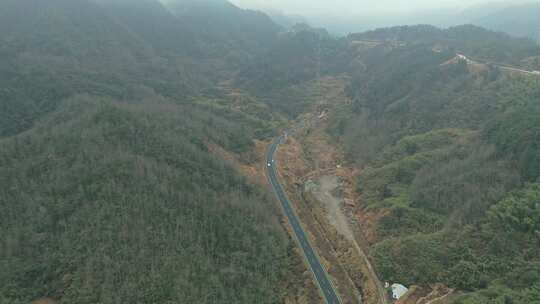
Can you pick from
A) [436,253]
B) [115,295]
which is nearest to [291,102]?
[436,253]

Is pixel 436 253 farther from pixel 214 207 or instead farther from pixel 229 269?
pixel 214 207

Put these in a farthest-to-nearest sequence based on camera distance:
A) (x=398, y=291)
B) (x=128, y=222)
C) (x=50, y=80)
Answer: (x=50, y=80)
(x=128, y=222)
(x=398, y=291)

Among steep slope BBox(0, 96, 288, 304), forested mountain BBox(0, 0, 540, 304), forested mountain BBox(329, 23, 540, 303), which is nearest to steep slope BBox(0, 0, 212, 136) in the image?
forested mountain BBox(0, 0, 540, 304)

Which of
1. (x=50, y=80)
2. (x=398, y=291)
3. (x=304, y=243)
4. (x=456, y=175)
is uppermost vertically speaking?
(x=50, y=80)

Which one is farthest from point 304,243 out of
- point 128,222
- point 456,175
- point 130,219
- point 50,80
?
point 50,80

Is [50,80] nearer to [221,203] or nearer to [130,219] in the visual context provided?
[130,219]

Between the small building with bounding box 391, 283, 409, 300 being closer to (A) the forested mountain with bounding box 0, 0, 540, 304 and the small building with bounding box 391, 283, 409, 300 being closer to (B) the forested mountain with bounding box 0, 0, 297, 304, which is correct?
(A) the forested mountain with bounding box 0, 0, 540, 304
